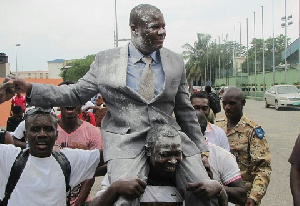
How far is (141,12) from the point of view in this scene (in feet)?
10.9

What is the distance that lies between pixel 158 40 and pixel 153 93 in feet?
1.16

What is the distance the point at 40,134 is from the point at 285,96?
86.7ft

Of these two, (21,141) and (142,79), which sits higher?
(142,79)

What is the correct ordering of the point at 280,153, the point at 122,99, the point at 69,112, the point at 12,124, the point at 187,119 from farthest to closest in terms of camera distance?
the point at 280,153 → the point at 12,124 → the point at 69,112 → the point at 187,119 → the point at 122,99

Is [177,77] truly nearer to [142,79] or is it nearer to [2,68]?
[142,79]

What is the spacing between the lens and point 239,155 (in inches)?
Result: 200

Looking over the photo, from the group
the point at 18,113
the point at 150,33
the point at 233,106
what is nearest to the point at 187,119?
the point at 150,33

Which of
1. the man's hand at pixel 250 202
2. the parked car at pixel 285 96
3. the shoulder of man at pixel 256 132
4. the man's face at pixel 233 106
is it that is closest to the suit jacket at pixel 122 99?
the man's hand at pixel 250 202

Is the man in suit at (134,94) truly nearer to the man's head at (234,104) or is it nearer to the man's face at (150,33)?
the man's face at (150,33)

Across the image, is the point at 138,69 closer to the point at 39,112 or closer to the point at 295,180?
the point at 39,112

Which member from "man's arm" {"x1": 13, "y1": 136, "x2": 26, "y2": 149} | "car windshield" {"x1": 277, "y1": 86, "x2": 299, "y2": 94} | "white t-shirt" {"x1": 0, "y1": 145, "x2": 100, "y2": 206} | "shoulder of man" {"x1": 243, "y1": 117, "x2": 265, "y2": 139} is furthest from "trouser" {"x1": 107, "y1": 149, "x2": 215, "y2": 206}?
"car windshield" {"x1": 277, "y1": 86, "x2": 299, "y2": 94}

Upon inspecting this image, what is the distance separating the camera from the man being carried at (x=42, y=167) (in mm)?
3535

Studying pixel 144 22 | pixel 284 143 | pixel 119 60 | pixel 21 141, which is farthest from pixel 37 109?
pixel 284 143

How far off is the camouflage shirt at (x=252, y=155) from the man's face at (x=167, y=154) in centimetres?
173
